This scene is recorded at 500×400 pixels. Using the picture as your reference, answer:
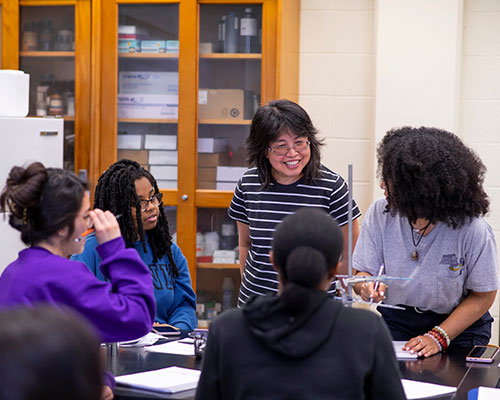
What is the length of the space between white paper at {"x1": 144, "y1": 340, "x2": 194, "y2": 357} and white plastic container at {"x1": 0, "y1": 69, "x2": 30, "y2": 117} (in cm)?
158

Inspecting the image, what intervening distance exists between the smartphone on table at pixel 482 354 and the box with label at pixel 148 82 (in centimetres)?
197

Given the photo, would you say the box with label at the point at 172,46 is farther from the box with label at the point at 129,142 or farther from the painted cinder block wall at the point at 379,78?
the painted cinder block wall at the point at 379,78

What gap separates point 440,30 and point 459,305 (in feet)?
5.47

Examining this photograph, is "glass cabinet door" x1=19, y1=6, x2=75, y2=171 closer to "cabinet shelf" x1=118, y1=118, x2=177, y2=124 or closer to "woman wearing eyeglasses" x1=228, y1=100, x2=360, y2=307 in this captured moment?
"cabinet shelf" x1=118, y1=118, x2=177, y2=124

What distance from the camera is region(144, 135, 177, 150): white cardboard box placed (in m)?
3.46

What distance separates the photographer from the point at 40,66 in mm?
3477

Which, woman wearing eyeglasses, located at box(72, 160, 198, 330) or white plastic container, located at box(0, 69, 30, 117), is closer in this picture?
woman wearing eyeglasses, located at box(72, 160, 198, 330)

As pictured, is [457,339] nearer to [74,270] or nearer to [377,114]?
[74,270]

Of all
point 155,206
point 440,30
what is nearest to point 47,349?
point 155,206

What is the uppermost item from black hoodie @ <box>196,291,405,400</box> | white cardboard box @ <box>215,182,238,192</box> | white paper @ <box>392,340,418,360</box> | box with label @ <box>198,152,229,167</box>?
box with label @ <box>198,152,229,167</box>

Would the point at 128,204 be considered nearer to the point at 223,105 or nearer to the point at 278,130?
the point at 278,130

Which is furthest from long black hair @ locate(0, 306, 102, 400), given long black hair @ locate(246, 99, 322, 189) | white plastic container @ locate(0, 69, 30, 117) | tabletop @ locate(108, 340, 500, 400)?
white plastic container @ locate(0, 69, 30, 117)

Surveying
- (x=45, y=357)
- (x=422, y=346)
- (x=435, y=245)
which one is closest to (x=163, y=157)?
(x=435, y=245)

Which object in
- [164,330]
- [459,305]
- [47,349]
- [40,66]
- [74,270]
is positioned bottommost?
[164,330]
